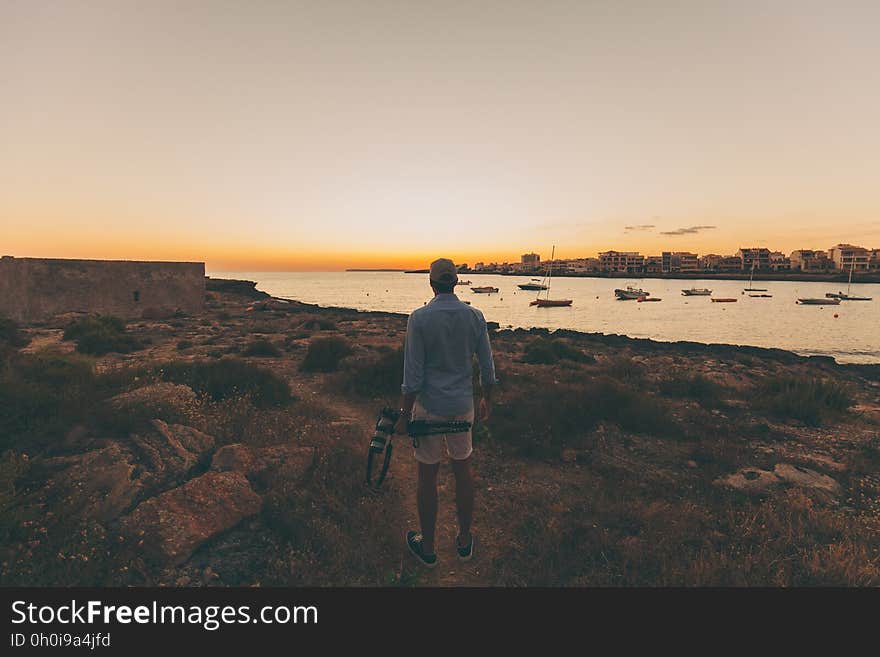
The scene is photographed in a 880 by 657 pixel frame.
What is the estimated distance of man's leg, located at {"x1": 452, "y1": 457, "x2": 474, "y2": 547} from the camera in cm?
420

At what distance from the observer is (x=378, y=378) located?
11.0 metres

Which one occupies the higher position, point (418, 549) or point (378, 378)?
point (378, 378)

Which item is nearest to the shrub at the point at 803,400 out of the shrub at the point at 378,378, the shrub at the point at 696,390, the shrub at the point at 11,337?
the shrub at the point at 696,390

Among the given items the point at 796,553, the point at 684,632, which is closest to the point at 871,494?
the point at 796,553

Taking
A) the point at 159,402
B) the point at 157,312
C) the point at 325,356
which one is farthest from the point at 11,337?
the point at 159,402

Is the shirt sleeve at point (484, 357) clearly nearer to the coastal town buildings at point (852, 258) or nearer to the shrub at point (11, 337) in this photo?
the shrub at point (11, 337)

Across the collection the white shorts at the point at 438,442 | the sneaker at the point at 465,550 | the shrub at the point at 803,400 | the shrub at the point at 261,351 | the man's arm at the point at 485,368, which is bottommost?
the sneaker at the point at 465,550

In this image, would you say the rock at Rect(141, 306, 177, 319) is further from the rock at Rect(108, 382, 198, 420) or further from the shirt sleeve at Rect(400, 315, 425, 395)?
the shirt sleeve at Rect(400, 315, 425, 395)

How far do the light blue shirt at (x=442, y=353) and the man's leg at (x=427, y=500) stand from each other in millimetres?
587

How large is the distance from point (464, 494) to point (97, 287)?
2833cm

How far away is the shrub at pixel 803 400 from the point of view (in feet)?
32.2

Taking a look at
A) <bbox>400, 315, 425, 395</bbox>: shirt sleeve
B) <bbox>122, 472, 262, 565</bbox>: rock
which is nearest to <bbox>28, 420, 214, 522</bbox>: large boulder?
<bbox>122, 472, 262, 565</bbox>: rock

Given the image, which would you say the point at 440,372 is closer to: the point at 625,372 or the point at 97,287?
the point at 625,372

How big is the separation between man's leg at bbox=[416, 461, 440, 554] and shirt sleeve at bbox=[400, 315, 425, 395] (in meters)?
0.80
